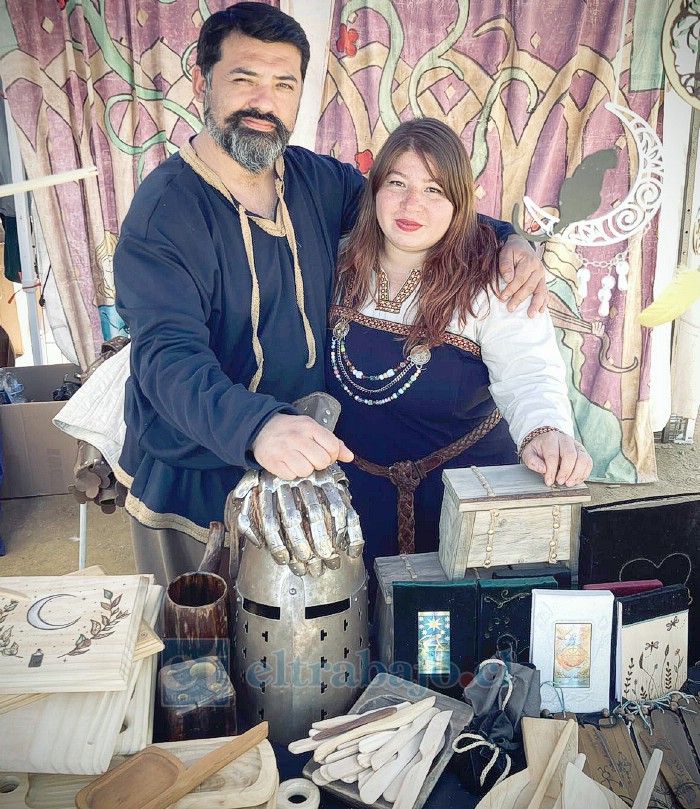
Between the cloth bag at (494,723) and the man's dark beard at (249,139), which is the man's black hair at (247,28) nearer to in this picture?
the man's dark beard at (249,139)

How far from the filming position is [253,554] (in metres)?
1.18

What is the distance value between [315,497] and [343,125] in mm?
3132

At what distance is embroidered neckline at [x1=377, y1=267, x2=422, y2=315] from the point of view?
1.80 meters

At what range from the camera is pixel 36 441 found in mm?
4078

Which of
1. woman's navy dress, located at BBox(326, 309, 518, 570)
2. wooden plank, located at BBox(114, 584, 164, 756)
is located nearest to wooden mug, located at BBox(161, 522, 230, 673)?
wooden plank, located at BBox(114, 584, 164, 756)

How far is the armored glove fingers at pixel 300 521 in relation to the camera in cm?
108

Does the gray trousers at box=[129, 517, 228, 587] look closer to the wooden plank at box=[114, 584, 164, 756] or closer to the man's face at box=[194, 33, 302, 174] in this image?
the wooden plank at box=[114, 584, 164, 756]

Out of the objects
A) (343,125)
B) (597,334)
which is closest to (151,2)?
(343,125)

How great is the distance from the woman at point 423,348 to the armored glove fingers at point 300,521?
0.61 metres

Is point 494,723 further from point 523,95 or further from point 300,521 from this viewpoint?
point 523,95

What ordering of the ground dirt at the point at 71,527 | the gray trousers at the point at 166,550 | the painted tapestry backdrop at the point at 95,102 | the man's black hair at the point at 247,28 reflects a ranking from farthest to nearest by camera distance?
the ground dirt at the point at 71,527 < the painted tapestry backdrop at the point at 95,102 < the gray trousers at the point at 166,550 < the man's black hair at the point at 247,28

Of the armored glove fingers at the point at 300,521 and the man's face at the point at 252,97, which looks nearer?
the armored glove fingers at the point at 300,521

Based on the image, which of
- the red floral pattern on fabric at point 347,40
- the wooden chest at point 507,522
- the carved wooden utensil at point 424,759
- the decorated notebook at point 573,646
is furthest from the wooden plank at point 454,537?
the red floral pattern on fabric at point 347,40

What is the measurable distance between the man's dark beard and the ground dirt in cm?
260
